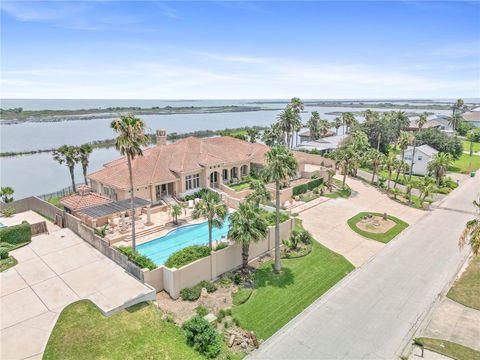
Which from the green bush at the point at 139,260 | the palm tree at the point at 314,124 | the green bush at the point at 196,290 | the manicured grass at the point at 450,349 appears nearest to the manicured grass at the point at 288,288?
the green bush at the point at 196,290

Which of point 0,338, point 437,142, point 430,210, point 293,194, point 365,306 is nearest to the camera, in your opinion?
point 0,338

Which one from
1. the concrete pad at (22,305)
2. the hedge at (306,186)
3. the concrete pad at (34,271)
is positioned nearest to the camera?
the concrete pad at (22,305)

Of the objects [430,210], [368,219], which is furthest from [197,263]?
[430,210]

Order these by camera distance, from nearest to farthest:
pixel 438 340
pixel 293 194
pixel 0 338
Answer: pixel 0 338, pixel 438 340, pixel 293 194

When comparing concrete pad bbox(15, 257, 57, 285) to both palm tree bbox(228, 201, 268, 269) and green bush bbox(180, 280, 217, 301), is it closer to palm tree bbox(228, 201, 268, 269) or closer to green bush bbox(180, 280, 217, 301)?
green bush bbox(180, 280, 217, 301)

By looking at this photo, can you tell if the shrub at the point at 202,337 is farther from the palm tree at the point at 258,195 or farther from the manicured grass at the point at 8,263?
the manicured grass at the point at 8,263

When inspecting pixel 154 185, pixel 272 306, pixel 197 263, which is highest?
pixel 154 185

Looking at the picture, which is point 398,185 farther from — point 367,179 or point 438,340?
point 438,340
